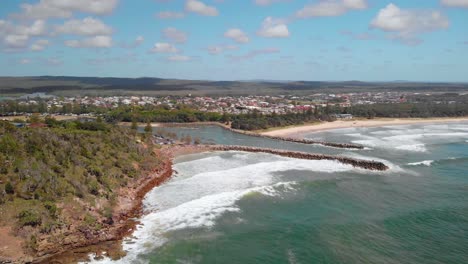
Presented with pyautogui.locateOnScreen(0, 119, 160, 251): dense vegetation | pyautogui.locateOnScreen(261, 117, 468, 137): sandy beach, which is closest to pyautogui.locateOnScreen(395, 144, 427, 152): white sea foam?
pyautogui.locateOnScreen(261, 117, 468, 137): sandy beach

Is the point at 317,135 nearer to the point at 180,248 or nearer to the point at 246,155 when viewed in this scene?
the point at 246,155

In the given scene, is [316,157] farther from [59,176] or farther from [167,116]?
[167,116]

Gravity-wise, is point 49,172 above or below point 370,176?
above

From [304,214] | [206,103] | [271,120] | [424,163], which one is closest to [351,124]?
[271,120]

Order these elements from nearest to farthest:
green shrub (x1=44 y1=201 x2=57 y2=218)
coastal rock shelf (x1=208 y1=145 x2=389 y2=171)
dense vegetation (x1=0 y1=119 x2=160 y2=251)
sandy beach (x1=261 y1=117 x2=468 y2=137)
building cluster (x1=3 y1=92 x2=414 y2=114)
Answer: dense vegetation (x1=0 y1=119 x2=160 y2=251)
green shrub (x1=44 y1=201 x2=57 y2=218)
coastal rock shelf (x1=208 y1=145 x2=389 y2=171)
sandy beach (x1=261 y1=117 x2=468 y2=137)
building cluster (x1=3 y1=92 x2=414 y2=114)

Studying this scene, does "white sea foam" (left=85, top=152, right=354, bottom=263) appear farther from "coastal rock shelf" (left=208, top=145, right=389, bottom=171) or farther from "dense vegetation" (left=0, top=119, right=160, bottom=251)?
"dense vegetation" (left=0, top=119, right=160, bottom=251)

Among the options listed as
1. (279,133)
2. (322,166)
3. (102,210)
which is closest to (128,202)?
(102,210)
